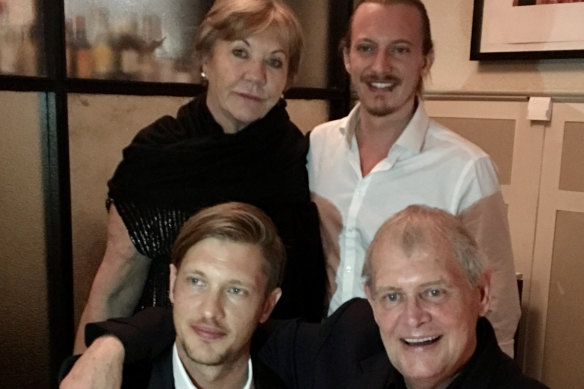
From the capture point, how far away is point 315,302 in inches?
71.8

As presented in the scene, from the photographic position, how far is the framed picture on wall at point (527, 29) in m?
2.27

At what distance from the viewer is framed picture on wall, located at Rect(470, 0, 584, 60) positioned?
7.45 feet

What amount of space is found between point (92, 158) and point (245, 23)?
1057mm

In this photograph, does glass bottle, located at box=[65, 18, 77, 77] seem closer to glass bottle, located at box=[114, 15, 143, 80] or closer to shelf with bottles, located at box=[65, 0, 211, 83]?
shelf with bottles, located at box=[65, 0, 211, 83]

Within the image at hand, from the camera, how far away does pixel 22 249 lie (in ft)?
7.41

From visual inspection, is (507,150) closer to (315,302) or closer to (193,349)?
(315,302)

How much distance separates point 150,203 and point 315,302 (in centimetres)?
56

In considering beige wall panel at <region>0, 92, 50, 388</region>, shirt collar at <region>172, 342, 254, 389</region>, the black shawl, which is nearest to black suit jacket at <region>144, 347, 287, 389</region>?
shirt collar at <region>172, 342, 254, 389</region>

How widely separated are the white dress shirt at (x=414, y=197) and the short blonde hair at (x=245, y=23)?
391 millimetres

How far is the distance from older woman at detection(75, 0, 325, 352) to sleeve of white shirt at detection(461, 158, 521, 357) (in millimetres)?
484

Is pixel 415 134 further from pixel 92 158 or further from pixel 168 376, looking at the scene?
pixel 92 158

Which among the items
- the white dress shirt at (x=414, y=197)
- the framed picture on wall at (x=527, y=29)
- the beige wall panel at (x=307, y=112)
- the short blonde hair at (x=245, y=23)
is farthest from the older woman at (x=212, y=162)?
the beige wall panel at (x=307, y=112)

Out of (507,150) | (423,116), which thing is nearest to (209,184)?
(423,116)

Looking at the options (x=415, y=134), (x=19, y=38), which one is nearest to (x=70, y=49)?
(x=19, y=38)
